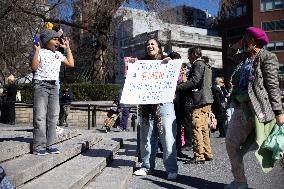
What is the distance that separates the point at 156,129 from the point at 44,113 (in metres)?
1.57

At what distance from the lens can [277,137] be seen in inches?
178

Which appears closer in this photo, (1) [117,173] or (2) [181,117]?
(1) [117,173]

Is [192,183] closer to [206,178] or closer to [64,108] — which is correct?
[206,178]

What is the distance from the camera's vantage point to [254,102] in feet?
15.5

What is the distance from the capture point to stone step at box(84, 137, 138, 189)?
5098 mm

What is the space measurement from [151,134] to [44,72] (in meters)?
1.71

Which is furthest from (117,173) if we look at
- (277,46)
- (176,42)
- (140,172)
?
(277,46)

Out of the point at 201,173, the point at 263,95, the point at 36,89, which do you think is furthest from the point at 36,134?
the point at 263,95

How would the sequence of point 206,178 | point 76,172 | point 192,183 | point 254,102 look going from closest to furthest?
1. point 254,102
2. point 76,172
3. point 192,183
4. point 206,178

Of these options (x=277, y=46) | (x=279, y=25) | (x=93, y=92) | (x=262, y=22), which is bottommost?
(x=93, y=92)

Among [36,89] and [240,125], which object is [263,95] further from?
[36,89]

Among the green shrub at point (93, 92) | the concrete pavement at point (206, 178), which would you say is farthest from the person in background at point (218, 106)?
the green shrub at point (93, 92)

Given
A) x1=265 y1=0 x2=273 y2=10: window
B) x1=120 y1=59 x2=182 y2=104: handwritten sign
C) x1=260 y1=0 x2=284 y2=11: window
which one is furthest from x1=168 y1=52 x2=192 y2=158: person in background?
x1=265 y1=0 x2=273 y2=10: window

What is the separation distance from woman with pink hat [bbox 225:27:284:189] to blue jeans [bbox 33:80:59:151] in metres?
2.47
